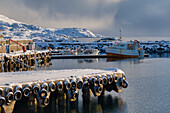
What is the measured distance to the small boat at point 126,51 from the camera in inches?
4156

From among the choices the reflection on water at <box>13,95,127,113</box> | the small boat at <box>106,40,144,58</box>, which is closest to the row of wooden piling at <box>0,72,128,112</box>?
the reflection on water at <box>13,95,127,113</box>

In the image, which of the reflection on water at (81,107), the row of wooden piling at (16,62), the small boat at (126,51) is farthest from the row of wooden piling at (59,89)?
the small boat at (126,51)

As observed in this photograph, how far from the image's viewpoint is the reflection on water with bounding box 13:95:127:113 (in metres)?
25.3

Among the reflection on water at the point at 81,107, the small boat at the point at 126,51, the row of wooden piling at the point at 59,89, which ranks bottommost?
the reflection on water at the point at 81,107

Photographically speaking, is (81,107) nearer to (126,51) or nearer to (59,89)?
(59,89)

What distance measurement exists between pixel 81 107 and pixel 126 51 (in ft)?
265

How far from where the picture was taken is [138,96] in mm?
32375

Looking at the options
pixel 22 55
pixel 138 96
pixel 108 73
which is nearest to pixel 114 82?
pixel 108 73

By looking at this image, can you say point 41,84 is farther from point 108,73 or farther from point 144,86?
point 144,86

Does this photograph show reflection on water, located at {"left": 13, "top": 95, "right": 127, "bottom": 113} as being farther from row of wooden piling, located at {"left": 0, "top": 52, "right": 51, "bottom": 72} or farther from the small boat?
the small boat

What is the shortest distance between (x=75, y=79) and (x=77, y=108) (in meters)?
2.80

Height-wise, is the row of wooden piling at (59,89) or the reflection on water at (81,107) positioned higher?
the row of wooden piling at (59,89)

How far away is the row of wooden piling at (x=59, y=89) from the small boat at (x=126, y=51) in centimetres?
7511

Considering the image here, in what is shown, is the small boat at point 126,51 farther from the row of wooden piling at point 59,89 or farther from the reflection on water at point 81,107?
the reflection on water at point 81,107
